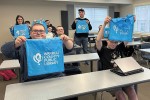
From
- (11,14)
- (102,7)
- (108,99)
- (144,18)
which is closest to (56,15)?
(11,14)

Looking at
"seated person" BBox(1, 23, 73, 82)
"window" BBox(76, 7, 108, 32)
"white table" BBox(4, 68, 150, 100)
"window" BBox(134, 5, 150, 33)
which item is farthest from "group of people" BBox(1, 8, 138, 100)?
"window" BBox(76, 7, 108, 32)

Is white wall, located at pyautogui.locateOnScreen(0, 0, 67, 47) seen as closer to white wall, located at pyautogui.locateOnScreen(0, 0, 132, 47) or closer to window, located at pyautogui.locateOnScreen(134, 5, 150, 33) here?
→ white wall, located at pyautogui.locateOnScreen(0, 0, 132, 47)

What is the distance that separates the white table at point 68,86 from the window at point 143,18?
23.9 ft

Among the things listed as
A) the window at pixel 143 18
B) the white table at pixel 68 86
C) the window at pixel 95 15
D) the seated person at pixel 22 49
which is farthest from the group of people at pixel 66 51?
the window at pixel 95 15

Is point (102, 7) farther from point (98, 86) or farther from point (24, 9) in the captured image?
point (98, 86)

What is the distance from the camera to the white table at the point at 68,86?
4.36ft

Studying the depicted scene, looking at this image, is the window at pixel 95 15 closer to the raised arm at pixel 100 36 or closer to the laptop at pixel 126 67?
the raised arm at pixel 100 36

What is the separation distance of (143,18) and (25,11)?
5.87 m

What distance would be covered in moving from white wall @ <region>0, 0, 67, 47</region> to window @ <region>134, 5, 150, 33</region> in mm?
3862

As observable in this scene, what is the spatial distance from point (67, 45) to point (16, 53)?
1.73 feet

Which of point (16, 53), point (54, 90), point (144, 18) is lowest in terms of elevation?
point (54, 90)

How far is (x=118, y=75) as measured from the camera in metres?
1.77

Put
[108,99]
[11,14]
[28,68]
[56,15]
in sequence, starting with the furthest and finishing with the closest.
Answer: [56,15] → [11,14] → [108,99] → [28,68]

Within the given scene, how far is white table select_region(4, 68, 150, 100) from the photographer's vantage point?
4.36 ft
